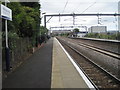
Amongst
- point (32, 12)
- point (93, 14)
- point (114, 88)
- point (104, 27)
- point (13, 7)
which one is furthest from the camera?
point (104, 27)

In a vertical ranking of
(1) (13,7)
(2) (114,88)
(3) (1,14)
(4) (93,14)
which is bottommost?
(2) (114,88)

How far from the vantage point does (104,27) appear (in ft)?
296

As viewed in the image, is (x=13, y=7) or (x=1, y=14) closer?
(x=1, y=14)

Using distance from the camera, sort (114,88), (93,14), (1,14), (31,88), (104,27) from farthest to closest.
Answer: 1. (104,27)
2. (93,14)
3. (1,14)
4. (114,88)
5. (31,88)

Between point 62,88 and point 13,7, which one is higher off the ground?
point 13,7

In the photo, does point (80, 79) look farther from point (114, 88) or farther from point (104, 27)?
point (104, 27)

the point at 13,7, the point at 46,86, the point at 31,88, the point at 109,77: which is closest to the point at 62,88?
the point at 46,86

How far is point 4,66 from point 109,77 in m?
5.40

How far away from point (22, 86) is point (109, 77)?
5.04 m

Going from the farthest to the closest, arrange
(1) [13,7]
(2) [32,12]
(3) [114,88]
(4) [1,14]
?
(2) [32,12] < (1) [13,7] < (4) [1,14] < (3) [114,88]

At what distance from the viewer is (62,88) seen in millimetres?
7688

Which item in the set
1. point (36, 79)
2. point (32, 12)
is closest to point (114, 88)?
point (36, 79)

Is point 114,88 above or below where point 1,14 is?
below

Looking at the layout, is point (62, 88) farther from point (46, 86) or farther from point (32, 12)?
point (32, 12)
